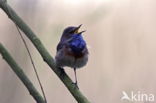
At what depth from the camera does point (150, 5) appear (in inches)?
82.4

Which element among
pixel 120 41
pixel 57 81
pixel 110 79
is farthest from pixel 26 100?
pixel 120 41

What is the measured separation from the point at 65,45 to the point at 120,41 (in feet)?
2.54

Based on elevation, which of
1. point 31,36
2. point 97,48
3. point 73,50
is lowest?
point 97,48

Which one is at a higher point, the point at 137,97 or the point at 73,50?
the point at 73,50

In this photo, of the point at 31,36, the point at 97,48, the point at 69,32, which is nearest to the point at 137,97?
the point at 97,48

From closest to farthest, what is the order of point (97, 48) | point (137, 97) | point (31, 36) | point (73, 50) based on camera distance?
point (31, 36)
point (73, 50)
point (137, 97)
point (97, 48)

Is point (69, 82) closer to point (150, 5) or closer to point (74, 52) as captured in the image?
point (74, 52)

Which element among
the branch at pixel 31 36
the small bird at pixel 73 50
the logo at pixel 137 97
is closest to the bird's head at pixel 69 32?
the small bird at pixel 73 50

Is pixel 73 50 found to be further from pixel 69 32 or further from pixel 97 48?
pixel 97 48

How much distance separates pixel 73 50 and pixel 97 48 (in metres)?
0.83

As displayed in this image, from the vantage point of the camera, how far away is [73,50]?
1229 mm

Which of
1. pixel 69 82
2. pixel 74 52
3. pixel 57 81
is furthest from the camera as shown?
pixel 57 81

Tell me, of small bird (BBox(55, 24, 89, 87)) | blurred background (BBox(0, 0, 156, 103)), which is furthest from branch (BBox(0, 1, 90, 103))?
blurred background (BBox(0, 0, 156, 103))

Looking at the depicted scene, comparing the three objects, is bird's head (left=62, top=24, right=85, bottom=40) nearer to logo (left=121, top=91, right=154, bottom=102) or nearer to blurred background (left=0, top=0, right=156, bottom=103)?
blurred background (left=0, top=0, right=156, bottom=103)
